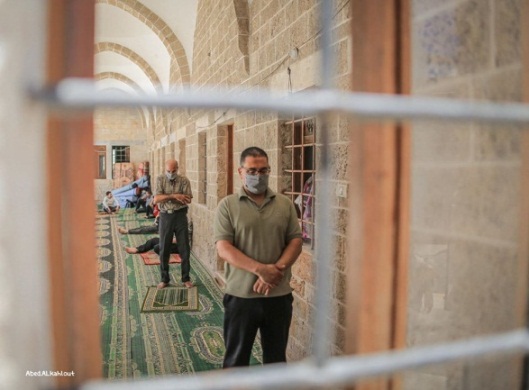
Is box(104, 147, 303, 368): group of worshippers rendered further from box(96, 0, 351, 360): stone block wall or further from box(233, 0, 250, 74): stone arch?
box(233, 0, 250, 74): stone arch

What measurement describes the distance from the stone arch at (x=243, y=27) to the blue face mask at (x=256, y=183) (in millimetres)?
2200

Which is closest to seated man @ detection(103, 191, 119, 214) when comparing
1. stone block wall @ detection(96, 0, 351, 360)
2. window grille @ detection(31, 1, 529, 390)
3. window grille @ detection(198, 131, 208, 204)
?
stone block wall @ detection(96, 0, 351, 360)

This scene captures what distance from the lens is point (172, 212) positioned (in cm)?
563

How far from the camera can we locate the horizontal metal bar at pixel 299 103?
56cm

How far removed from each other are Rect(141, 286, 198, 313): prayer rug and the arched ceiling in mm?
2933

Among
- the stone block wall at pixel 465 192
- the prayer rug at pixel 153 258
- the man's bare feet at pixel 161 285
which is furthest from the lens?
the prayer rug at pixel 153 258

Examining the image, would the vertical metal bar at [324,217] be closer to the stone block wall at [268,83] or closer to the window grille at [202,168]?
the stone block wall at [268,83]

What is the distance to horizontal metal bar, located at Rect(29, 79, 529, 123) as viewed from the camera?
564 mm

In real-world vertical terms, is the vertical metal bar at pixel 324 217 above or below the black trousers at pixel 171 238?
above

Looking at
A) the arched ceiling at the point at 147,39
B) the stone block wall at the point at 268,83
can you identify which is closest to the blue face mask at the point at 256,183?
the stone block wall at the point at 268,83

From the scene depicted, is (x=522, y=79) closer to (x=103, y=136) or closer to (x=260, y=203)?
(x=260, y=203)

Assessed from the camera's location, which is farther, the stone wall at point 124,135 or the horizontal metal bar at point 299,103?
the stone wall at point 124,135

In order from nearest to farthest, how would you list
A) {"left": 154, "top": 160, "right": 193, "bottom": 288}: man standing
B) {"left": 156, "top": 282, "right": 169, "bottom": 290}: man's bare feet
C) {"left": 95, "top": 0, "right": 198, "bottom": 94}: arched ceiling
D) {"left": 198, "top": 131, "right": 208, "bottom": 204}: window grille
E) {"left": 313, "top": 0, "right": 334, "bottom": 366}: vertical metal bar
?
{"left": 313, "top": 0, "right": 334, "bottom": 366}: vertical metal bar < {"left": 154, "top": 160, "right": 193, "bottom": 288}: man standing < {"left": 156, "top": 282, "right": 169, "bottom": 290}: man's bare feet < {"left": 198, "top": 131, "right": 208, "bottom": 204}: window grille < {"left": 95, "top": 0, "right": 198, "bottom": 94}: arched ceiling

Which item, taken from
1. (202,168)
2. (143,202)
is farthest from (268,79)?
(143,202)
